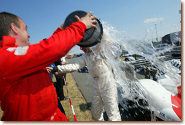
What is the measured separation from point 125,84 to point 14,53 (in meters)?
2.57

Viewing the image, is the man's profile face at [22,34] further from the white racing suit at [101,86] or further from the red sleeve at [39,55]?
the white racing suit at [101,86]

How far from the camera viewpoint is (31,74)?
1.03 m

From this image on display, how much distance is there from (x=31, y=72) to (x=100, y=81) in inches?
68.1

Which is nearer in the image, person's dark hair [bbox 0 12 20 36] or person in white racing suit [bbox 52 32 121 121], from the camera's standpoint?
person's dark hair [bbox 0 12 20 36]

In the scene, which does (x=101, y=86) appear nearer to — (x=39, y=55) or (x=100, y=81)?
(x=100, y=81)

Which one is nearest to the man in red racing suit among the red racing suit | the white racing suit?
the red racing suit

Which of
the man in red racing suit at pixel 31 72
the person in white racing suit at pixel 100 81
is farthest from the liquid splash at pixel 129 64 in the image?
the man in red racing suit at pixel 31 72

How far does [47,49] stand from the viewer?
0.81m

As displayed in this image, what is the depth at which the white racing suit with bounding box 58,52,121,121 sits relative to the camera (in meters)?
2.36

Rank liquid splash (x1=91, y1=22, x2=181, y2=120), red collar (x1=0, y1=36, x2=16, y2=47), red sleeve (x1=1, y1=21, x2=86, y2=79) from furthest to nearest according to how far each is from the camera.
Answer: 1. liquid splash (x1=91, y1=22, x2=181, y2=120)
2. red collar (x1=0, y1=36, x2=16, y2=47)
3. red sleeve (x1=1, y1=21, x2=86, y2=79)

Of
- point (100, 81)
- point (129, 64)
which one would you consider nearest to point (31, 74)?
point (100, 81)

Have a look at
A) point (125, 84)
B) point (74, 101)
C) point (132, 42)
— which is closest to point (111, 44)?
point (132, 42)

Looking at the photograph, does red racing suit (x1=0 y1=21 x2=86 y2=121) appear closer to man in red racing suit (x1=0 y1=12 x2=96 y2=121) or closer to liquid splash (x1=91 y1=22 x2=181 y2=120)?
man in red racing suit (x1=0 y1=12 x2=96 y2=121)

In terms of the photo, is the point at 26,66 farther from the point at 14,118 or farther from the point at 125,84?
the point at 125,84
